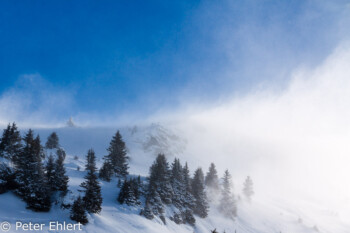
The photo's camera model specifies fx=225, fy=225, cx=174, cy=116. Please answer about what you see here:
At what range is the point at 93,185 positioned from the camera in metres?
30.9

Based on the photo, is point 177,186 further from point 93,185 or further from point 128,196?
point 93,185

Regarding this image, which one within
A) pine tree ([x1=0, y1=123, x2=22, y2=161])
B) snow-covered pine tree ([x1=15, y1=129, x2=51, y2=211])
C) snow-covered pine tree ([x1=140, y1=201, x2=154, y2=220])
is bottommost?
snow-covered pine tree ([x1=140, y1=201, x2=154, y2=220])

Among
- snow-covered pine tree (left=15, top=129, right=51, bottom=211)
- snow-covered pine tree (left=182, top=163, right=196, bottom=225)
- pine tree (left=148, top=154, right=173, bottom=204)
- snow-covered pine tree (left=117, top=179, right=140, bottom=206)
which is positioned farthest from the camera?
snow-covered pine tree (left=182, top=163, right=196, bottom=225)

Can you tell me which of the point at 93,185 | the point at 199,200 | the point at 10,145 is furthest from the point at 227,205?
the point at 10,145

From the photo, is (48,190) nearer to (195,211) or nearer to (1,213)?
(1,213)

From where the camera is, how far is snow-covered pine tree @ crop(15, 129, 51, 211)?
2806 cm

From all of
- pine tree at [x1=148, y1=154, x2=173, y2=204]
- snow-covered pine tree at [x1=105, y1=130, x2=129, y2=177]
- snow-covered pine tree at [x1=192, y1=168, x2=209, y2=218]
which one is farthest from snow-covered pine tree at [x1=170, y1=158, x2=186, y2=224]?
snow-covered pine tree at [x1=105, y1=130, x2=129, y2=177]

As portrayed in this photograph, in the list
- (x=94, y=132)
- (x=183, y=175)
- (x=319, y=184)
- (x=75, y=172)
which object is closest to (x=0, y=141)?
(x=75, y=172)

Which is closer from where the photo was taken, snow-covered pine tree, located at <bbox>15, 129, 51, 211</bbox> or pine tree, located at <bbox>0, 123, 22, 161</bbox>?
snow-covered pine tree, located at <bbox>15, 129, 51, 211</bbox>

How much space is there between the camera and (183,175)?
54.7 metres

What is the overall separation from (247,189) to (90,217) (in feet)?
207

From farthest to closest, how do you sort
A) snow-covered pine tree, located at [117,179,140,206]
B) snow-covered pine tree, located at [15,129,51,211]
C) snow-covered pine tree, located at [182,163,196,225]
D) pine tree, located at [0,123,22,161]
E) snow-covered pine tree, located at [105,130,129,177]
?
snow-covered pine tree, located at [105,130,129,177] → snow-covered pine tree, located at [182,163,196,225] → snow-covered pine tree, located at [117,179,140,206] → pine tree, located at [0,123,22,161] → snow-covered pine tree, located at [15,129,51,211]

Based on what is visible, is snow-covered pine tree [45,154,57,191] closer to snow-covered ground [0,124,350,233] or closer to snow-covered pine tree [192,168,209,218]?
snow-covered ground [0,124,350,233]

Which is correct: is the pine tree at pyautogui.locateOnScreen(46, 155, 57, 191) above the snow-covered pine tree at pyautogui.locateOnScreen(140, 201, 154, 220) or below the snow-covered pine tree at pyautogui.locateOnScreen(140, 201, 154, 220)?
above
